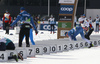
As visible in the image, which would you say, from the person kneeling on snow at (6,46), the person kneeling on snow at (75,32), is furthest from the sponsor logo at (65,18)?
the person kneeling on snow at (6,46)

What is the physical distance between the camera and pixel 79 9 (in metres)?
58.4

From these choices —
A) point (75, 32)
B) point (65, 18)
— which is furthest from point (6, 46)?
point (65, 18)

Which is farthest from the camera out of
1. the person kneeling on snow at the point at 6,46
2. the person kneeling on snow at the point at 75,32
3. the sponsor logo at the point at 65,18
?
the sponsor logo at the point at 65,18

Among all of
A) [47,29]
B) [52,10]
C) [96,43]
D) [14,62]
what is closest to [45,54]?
[14,62]

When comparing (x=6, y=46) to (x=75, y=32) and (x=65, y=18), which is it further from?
(x=65, y=18)

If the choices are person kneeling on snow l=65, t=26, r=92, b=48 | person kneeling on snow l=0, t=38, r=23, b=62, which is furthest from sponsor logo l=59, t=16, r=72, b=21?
person kneeling on snow l=0, t=38, r=23, b=62

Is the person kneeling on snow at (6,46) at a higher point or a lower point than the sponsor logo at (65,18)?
lower

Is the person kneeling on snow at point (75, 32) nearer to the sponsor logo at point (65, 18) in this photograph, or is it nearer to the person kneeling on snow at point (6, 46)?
the sponsor logo at point (65, 18)

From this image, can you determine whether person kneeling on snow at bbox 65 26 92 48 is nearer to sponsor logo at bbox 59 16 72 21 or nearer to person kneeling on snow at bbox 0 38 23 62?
sponsor logo at bbox 59 16 72 21

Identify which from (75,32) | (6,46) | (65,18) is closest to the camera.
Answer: (6,46)

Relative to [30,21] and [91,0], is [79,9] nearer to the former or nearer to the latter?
[91,0]

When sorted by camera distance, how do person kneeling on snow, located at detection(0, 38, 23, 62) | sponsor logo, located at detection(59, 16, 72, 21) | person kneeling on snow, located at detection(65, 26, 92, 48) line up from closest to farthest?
person kneeling on snow, located at detection(0, 38, 23, 62) < person kneeling on snow, located at detection(65, 26, 92, 48) < sponsor logo, located at detection(59, 16, 72, 21)

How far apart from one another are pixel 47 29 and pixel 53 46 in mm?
23060

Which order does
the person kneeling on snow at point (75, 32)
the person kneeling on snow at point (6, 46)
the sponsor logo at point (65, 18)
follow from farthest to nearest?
the sponsor logo at point (65, 18)
the person kneeling on snow at point (75, 32)
the person kneeling on snow at point (6, 46)
